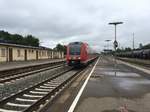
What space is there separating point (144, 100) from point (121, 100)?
911mm

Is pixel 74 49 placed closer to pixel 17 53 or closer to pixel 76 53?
pixel 76 53

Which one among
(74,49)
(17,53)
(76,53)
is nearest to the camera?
(76,53)

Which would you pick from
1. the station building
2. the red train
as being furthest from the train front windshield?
the station building

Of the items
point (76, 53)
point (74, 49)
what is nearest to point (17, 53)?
point (74, 49)

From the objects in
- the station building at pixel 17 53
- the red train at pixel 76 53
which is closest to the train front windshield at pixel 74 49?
the red train at pixel 76 53

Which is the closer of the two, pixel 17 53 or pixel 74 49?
pixel 74 49

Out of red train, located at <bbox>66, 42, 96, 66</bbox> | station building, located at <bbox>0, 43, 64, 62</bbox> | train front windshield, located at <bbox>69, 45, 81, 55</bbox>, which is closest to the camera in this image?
red train, located at <bbox>66, 42, 96, 66</bbox>

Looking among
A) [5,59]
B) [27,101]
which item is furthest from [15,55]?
[27,101]

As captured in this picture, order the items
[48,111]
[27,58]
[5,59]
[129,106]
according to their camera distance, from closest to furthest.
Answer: [48,111] → [129,106] → [5,59] → [27,58]

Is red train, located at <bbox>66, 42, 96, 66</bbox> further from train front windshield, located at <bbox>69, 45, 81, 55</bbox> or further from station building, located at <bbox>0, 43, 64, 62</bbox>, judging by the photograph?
station building, located at <bbox>0, 43, 64, 62</bbox>

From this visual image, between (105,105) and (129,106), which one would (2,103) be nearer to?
(105,105)

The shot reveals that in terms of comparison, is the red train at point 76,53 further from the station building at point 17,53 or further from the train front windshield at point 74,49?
the station building at point 17,53

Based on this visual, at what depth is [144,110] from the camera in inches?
343

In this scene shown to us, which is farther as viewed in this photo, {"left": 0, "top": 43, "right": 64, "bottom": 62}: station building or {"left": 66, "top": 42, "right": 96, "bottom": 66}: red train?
{"left": 0, "top": 43, "right": 64, "bottom": 62}: station building
